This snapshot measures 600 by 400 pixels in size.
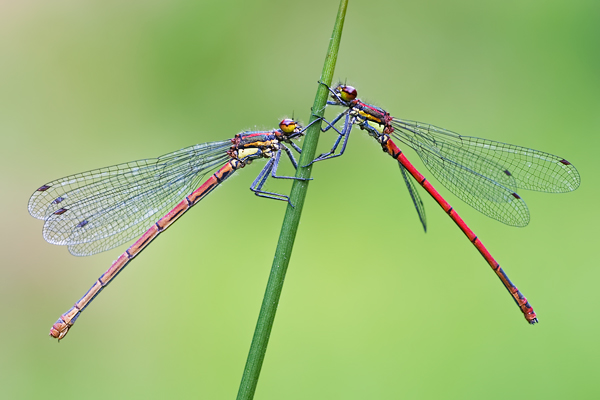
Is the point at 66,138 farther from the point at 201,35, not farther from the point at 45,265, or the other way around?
the point at 201,35

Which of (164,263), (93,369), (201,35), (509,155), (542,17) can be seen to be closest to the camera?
(509,155)

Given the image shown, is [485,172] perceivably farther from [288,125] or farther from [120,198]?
[120,198]

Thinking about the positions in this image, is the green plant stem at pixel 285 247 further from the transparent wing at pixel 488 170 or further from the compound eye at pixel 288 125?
the transparent wing at pixel 488 170

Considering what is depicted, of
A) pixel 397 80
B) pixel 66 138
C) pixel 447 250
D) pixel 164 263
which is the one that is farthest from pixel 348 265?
pixel 66 138

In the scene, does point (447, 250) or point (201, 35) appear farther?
point (201, 35)

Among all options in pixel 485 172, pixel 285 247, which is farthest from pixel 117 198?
pixel 485 172
